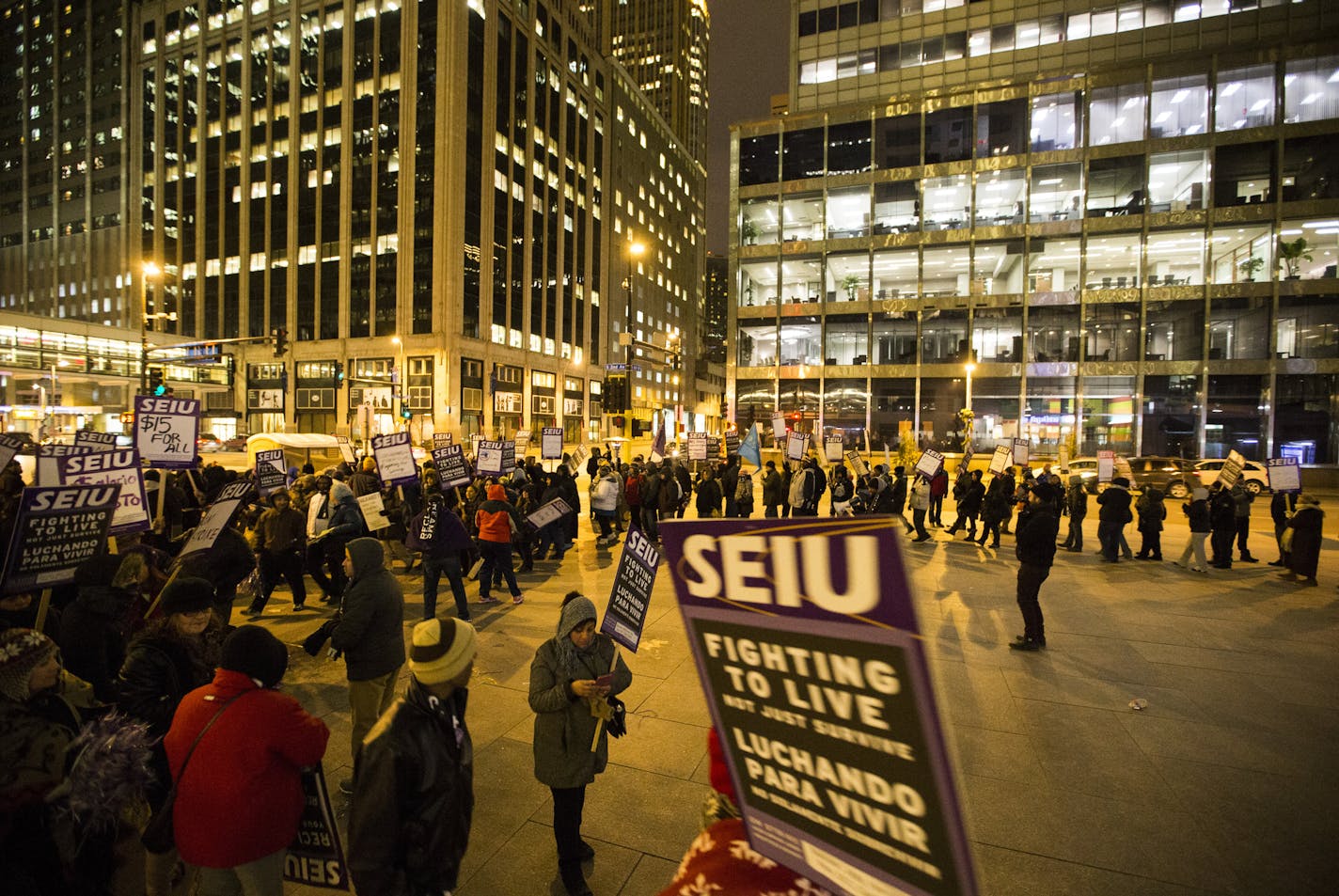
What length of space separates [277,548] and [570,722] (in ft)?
22.4

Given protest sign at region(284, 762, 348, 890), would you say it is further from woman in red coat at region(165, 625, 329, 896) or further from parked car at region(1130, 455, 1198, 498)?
parked car at region(1130, 455, 1198, 498)

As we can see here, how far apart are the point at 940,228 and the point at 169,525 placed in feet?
140

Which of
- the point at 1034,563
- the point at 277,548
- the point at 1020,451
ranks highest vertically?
the point at 1020,451

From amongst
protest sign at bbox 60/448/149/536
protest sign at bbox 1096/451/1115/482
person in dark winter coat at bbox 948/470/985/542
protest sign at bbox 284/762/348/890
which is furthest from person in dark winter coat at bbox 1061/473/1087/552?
protest sign at bbox 60/448/149/536

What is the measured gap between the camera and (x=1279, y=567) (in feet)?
38.7

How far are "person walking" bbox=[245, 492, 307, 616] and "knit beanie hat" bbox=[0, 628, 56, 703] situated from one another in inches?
251

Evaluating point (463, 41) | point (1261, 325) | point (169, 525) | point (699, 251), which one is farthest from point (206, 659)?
point (699, 251)

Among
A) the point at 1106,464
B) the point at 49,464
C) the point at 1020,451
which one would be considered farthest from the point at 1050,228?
the point at 49,464

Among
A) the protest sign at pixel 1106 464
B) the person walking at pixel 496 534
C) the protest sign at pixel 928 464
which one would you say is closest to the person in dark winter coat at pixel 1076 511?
the protest sign at pixel 928 464

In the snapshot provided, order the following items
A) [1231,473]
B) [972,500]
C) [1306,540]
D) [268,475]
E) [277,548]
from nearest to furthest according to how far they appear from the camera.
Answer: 1. [277,548]
2. [1306,540]
3. [268,475]
4. [1231,473]
5. [972,500]

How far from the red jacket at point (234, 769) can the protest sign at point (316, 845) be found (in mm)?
176

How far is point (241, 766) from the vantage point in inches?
94.7

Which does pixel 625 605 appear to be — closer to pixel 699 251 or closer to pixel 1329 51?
pixel 1329 51

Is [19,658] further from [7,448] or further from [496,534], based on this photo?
[7,448]
